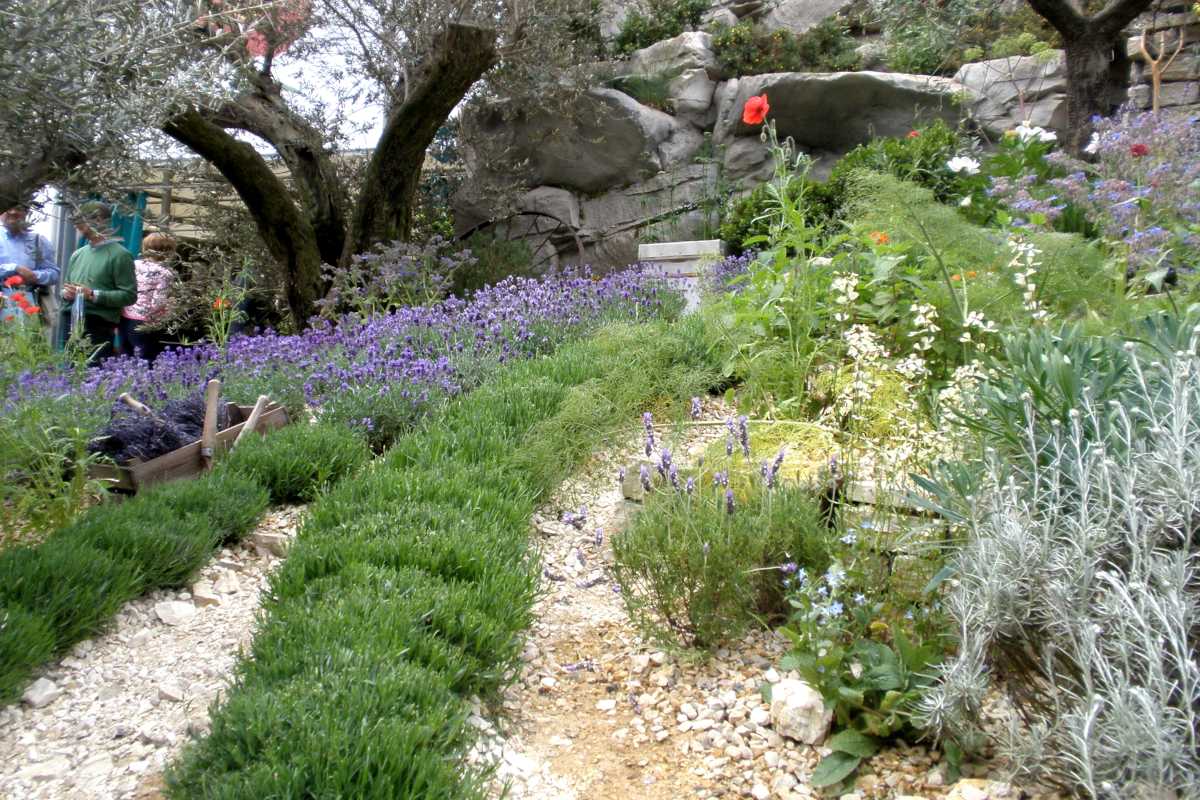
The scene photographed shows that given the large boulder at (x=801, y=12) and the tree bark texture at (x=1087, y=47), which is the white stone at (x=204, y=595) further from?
the large boulder at (x=801, y=12)

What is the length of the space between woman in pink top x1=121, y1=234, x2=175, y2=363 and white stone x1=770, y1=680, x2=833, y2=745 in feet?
23.2

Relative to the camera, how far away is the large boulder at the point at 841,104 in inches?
431

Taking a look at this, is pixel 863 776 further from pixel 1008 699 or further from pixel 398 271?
pixel 398 271

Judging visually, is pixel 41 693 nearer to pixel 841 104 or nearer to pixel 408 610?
pixel 408 610

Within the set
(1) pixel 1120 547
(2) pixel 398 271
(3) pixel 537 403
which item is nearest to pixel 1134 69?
(2) pixel 398 271

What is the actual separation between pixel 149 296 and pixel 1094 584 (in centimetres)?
841

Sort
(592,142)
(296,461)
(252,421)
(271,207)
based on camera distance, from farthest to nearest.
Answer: (592,142)
(271,207)
(252,421)
(296,461)

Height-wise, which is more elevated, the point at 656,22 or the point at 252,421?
the point at 656,22

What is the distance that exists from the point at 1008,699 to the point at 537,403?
91.4 inches

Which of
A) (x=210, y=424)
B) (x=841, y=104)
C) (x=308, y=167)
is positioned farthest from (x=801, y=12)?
(x=210, y=424)

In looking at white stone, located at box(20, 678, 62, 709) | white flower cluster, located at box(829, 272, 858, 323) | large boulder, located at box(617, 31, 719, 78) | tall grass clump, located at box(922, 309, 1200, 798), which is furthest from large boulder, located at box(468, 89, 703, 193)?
tall grass clump, located at box(922, 309, 1200, 798)

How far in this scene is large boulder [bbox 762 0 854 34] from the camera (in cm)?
1338

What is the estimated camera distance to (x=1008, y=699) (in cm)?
205

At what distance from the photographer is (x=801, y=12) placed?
13500 millimetres
